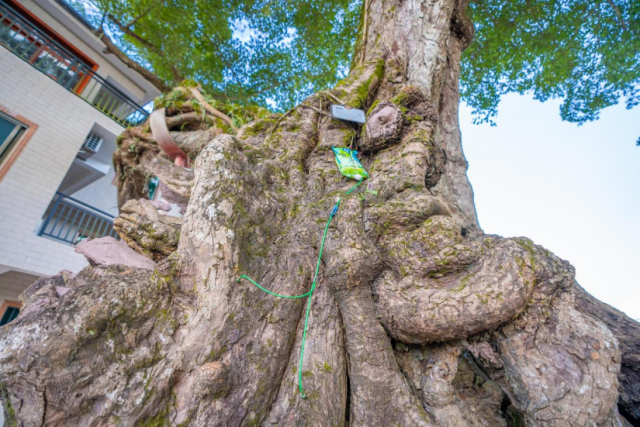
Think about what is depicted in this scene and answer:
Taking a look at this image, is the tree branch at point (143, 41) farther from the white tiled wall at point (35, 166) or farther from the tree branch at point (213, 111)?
the tree branch at point (213, 111)

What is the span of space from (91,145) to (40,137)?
5.34ft

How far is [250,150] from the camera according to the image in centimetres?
193

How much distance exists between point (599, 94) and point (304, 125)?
728 centimetres

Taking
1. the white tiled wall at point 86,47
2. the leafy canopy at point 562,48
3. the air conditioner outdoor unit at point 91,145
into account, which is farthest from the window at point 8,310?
the leafy canopy at point 562,48

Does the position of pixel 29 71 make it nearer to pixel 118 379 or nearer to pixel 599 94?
pixel 118 379

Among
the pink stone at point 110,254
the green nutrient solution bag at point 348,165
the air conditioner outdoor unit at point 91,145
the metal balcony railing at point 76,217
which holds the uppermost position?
the air conditioner outdoor unit at point 91,145

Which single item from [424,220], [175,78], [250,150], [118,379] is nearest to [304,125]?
[250,150]

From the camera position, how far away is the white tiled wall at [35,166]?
16.8ft

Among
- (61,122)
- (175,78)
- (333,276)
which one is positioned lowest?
(333,276)

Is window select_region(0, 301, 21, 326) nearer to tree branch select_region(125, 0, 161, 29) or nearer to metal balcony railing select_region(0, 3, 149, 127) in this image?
metal balcony railing select_region(0, 3, 149, 127)

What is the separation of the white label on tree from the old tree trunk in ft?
2.46

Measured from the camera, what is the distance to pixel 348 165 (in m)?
2.05

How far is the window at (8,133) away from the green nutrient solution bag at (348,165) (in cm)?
678

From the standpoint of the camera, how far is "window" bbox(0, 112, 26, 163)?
206 inches
